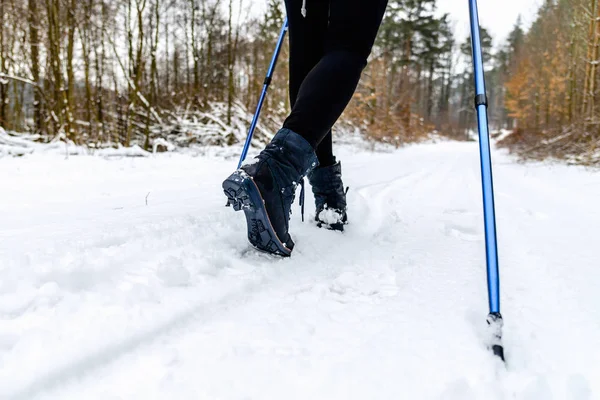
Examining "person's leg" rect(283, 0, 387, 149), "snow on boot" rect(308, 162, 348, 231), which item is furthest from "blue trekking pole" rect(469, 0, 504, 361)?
"snow on boot" rect(308, 162, 348, 231)

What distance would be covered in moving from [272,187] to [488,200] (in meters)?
0.47

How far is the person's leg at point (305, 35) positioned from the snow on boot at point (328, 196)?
0.17 feet

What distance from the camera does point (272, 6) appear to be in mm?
7547

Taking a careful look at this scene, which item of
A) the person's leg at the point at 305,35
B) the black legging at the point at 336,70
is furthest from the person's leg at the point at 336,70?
the person's leg at the point at 305,35

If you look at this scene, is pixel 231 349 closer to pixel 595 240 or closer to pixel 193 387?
pixel 193 387

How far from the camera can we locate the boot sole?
84 cm

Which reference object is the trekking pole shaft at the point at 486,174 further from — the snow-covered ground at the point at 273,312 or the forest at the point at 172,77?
the forest at the point at 172,77

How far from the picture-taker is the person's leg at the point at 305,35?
119cm

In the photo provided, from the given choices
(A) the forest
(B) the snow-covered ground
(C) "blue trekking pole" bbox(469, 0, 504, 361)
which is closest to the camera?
(B) the snow-covered ground

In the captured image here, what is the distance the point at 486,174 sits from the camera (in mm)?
739

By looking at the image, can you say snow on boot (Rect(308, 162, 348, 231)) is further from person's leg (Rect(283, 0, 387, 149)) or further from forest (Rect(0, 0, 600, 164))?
forest (Rect(0, 0, 600, 164))

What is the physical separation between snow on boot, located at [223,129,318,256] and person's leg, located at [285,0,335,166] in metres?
0.30

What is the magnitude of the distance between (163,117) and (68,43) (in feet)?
7.19

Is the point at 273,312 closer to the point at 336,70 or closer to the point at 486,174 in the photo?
the point at 486,174
